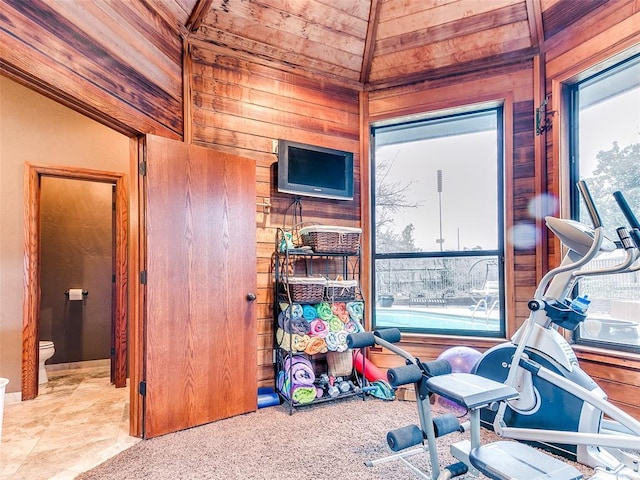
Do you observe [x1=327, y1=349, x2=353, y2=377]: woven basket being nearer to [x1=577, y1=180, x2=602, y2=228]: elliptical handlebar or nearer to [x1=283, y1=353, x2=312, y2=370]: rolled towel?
[x1=283, y1=353, x2=312, y2=370]: rolled towel

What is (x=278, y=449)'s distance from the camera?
2357 millimetres

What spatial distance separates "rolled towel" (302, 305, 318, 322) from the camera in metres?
3.08

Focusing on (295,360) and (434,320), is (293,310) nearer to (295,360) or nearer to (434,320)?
(295,360)

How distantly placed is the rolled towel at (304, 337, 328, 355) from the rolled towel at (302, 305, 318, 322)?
0.55 feet

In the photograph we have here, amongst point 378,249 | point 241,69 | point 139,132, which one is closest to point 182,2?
point 241,69

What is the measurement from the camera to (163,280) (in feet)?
8.48

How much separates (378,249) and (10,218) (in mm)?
3316

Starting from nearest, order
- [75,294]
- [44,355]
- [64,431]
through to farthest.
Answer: [64,431], [44,355], [75,294]

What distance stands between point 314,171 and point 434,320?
5.75ft

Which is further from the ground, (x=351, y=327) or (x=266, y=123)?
(x=266, y=123)

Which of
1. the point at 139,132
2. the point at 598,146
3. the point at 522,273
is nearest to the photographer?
the point at 139,132

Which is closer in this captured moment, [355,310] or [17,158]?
[355,310]

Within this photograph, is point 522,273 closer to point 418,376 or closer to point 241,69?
point 418,376

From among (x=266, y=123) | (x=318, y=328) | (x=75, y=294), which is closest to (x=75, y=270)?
(x=75, y=294)
